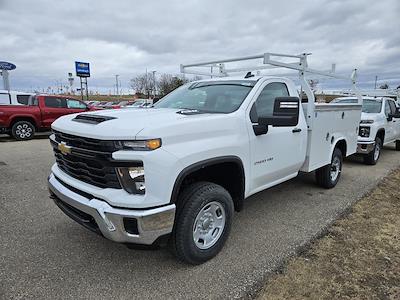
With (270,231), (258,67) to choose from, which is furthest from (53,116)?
(270,231)

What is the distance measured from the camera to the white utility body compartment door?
460 cm

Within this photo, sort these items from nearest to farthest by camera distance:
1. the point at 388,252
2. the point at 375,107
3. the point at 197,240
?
the point at 197,240 < the point at 388,252 < the point at 375,107

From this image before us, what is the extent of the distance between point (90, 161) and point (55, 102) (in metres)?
11.9

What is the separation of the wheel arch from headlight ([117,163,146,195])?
0.54 metres

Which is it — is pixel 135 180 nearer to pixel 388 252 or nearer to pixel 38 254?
pixel 38 254

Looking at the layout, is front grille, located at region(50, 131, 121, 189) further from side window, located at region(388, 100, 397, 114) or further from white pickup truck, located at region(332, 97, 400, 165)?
side window, located at region(388, 100, 397, 114)

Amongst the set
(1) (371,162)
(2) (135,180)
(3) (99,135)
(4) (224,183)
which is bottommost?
(1) (371,162)

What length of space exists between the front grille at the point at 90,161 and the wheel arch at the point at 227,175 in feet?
2.34

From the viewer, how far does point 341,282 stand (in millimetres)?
2816

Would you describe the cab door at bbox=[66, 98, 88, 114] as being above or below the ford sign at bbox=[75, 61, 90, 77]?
below

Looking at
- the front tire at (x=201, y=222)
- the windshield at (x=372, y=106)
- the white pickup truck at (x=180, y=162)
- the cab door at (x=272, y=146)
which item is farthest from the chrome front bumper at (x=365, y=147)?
the front tire at (x=201, y=222)

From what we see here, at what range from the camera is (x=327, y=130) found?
4.98 metres

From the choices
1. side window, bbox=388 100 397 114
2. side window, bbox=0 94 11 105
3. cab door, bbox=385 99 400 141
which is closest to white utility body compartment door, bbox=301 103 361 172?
cab door, bbox=385 99 400 141

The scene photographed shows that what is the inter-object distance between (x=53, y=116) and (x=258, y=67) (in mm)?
10776
